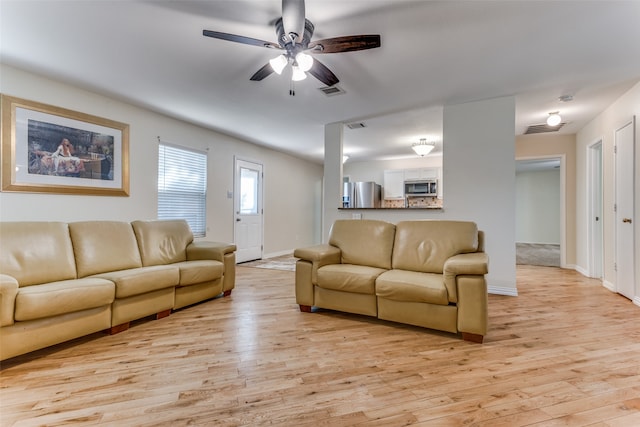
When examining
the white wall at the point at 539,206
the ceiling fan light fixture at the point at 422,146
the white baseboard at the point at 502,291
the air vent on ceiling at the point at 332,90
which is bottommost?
the white baseboard at the point at 502,291

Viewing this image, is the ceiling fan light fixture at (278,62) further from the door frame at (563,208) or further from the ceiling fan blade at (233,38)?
the door frame at (563,208)

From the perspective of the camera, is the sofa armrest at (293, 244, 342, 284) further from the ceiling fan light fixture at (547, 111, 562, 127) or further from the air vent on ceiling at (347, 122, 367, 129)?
the ceiling fan light fixture at (547, 111, 562, 127)

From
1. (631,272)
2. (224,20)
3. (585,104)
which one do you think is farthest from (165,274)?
(585,104)

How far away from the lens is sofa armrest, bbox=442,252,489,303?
2.18m

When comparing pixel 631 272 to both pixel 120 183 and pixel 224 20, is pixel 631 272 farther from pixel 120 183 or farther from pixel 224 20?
pixel 120 183

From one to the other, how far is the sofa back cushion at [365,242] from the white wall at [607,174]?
9.06 ft

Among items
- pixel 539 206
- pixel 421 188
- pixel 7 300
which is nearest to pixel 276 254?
pixel 421 188

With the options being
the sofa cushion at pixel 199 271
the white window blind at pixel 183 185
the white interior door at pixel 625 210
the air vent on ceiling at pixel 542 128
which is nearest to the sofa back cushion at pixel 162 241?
the sofa cushion at pixel 199 271

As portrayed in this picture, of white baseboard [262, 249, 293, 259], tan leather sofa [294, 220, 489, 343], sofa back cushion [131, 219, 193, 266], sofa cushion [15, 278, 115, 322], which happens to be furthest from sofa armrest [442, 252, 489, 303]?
white baseboard [262, 249, 293, 259]

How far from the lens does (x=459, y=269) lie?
7.31ft

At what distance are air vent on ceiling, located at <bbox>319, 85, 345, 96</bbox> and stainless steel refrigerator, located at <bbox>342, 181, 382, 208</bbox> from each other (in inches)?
140

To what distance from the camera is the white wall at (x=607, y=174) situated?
3.20m

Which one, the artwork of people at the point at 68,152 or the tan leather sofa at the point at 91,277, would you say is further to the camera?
the artwork of people at the point at 68,152

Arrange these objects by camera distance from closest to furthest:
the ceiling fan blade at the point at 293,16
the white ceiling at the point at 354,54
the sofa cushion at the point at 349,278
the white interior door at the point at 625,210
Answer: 1. the ceiling fan blade at the point at 293,16
2. the white ceiling at the point at 354,54
3. the sofa cushion at the point at 349,278
4. the white interior door at the point at 625,210
